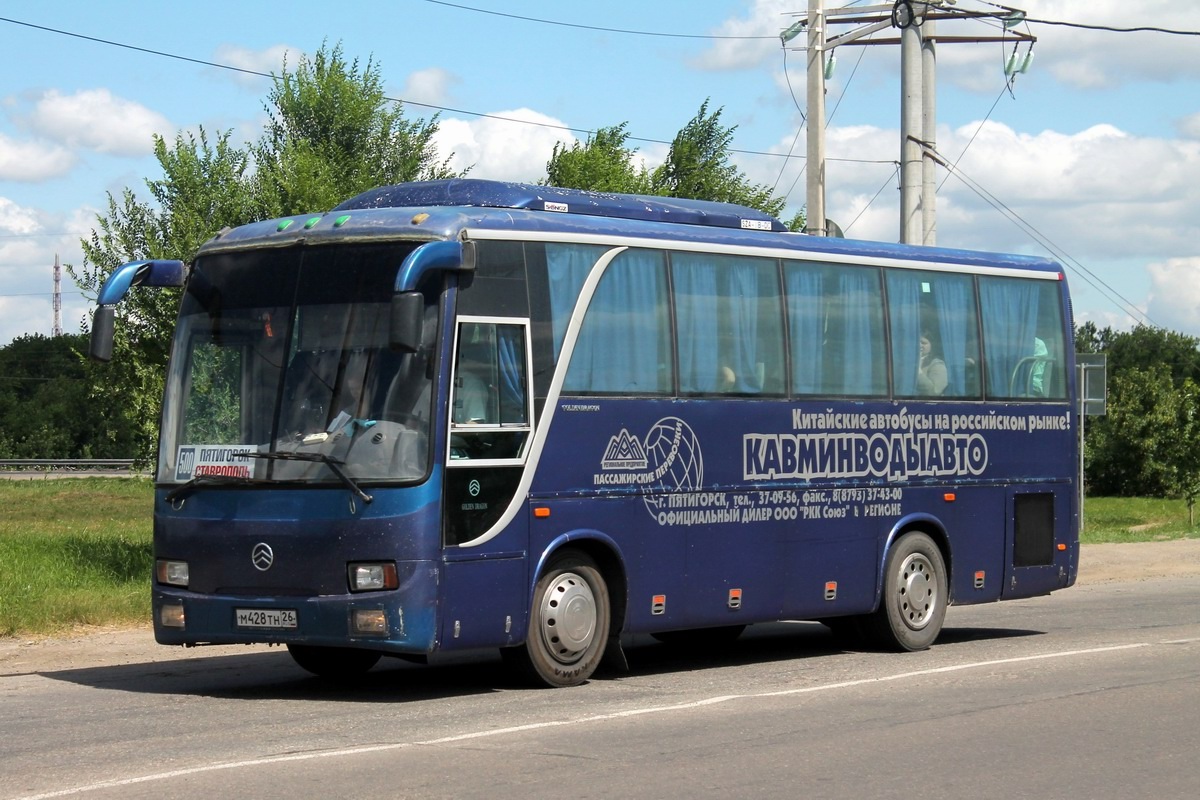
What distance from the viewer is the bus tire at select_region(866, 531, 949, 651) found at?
15281 millimetres

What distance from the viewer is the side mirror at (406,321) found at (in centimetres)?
1077

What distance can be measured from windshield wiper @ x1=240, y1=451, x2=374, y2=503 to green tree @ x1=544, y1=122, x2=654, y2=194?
27.0 meters

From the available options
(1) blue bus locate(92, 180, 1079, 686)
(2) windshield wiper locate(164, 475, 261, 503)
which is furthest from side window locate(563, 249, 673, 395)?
(2) windshield wiper locate(164, 475, 261, 503)

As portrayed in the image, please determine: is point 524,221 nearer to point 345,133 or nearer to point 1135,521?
point 345,133

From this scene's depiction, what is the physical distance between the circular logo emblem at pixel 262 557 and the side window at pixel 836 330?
4.80 m

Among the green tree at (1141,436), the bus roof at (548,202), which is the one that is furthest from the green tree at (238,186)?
the green tree at (1141,436)

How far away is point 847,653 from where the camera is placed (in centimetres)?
1539

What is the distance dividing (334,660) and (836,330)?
5.00 metres

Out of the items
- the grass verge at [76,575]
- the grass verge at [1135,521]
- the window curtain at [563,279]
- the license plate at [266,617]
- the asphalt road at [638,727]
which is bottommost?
the grass verge at [1135,521]

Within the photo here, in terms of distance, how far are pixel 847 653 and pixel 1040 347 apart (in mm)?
3749

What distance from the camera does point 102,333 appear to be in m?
12.1

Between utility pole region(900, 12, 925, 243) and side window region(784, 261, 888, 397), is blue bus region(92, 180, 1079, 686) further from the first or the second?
utility pole region(900, 12, 925, 243)

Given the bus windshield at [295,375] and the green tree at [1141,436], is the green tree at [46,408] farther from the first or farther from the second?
the bus windshield at [295,375]

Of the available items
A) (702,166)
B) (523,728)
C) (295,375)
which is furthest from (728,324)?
(702,166)
